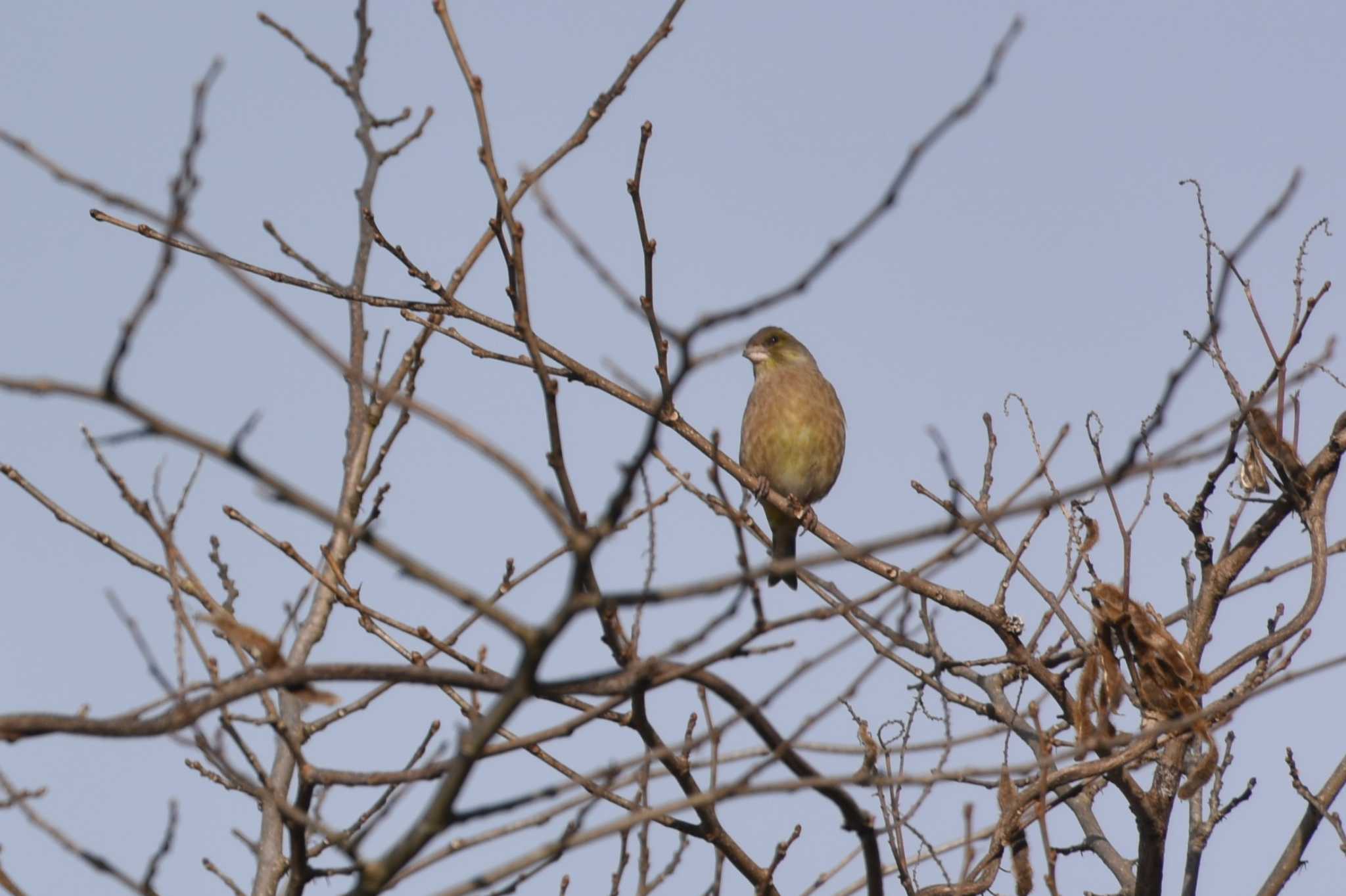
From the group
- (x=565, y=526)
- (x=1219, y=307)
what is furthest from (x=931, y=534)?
(x=1219, y=307)

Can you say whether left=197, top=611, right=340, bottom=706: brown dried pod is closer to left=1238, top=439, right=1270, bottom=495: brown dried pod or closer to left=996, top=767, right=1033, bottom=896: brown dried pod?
left=996, top=767, right=1033, bottom=896: brown dried pod

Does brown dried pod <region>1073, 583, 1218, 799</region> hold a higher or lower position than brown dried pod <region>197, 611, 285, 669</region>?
higher

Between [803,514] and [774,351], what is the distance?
1.73m

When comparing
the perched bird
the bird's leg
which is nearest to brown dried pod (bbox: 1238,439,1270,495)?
the bird's leg

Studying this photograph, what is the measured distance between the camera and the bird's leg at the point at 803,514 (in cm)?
575

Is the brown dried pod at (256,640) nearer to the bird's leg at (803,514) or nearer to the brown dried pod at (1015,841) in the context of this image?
the brown dried pod at (1015,841)

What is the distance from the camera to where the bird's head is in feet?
27.4

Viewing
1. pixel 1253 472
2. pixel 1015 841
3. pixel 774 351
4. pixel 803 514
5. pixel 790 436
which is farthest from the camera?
pixel 774 351

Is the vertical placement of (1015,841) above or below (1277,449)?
below

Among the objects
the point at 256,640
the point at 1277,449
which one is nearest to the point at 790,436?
the point at 1277,449

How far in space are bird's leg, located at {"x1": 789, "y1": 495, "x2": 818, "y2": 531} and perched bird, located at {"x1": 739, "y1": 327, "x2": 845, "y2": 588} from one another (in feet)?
0.49

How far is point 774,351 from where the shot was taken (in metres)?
8.45

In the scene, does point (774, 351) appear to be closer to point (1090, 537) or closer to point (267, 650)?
point (1090, 537)

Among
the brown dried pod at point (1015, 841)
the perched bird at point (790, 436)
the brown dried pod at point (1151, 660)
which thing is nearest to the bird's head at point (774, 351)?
the perched bird at point (790, 436)
